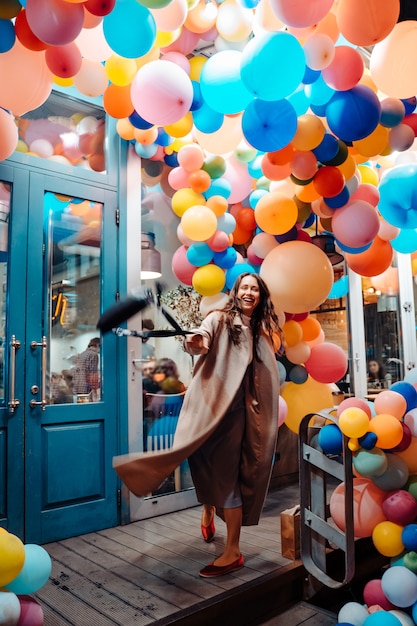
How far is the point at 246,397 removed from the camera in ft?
8.45

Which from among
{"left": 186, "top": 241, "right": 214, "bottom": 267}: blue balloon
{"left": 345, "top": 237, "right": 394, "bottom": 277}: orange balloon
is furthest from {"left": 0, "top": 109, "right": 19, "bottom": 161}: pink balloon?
{"left": 345, "top": 237, "right": 394, "bottom": 277}: orange balloon

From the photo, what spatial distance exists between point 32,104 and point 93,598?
212cm

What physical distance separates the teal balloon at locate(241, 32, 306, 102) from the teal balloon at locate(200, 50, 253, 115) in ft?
0.67

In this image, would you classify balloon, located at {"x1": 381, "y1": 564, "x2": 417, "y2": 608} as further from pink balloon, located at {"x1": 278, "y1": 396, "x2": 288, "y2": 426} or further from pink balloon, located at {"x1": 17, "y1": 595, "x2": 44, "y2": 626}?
pink balloon, located at {"x1": 17, "y1": 595, "x2": 44, "y2": 626}

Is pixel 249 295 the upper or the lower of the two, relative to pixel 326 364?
upper

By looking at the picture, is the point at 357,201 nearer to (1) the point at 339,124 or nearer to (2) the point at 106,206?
(1) the point at 339,124

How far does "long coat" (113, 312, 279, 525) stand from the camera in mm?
2432

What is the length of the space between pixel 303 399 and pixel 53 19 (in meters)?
2.37

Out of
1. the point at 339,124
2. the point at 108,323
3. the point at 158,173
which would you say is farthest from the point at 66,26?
the point at 158,173

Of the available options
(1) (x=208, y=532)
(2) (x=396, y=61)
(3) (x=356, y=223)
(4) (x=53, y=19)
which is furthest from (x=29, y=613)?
(2) (x=396, y=61)

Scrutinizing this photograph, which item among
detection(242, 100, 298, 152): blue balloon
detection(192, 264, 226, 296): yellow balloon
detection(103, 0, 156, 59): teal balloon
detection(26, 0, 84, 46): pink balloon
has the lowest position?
detection(192, 264, 226, 296): yellow balloon

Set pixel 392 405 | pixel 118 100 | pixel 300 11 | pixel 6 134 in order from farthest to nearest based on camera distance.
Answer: pixel 118 100 → pixel 392 405 → pixel 6 134 → pixel 300 11

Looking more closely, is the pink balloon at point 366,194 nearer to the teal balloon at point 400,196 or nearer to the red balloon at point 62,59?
the teal balloon at point 400,196

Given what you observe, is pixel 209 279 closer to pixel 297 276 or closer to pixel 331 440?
pixel 297 276
